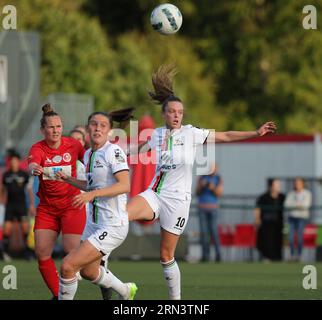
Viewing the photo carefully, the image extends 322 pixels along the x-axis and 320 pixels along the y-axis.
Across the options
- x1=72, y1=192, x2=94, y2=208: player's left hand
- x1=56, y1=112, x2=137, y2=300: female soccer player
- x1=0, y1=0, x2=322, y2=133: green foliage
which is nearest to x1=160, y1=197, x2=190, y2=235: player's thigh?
x1=56, y1=112, x2=137, y2=300: female soccer player

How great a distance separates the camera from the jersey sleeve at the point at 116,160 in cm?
1124

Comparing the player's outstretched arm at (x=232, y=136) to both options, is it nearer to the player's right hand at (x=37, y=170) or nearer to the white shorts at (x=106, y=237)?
the white shorts at (x=106, y=237)

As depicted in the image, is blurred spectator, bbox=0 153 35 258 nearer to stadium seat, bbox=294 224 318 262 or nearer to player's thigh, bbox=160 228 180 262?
stadium seat, bbox=294 224 318 262

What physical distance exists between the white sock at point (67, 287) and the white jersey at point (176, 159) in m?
1.60

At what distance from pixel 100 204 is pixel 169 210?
3.91ft

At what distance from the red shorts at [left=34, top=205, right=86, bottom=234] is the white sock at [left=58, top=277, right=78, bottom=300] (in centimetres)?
134

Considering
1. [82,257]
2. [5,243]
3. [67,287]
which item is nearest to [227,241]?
[5,243]

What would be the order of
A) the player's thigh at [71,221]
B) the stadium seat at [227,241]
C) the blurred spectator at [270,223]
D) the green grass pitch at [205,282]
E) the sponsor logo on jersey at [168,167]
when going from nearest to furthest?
the sponsor logo on jersey at [168,167]
the player's thigh at [71,221]
the green grass pitch at [205,282]
the blurred spectator at [270,223]
the stadium seat at [227,241]

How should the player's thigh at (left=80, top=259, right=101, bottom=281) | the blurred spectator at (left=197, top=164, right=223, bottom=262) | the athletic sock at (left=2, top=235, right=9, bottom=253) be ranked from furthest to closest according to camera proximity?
the blurred spectator at (left=197, top=164, right=223, bottom=262)
the athletic sock at (left=2, top=235, right=9, bottom=253)
the player's thigh at (left=80, top=259, right=101, bottom=281)

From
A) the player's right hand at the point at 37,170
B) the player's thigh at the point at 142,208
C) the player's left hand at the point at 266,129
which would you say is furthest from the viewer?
the player's left hand at the point at 266,129

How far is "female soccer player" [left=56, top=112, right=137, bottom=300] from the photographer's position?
11164mm

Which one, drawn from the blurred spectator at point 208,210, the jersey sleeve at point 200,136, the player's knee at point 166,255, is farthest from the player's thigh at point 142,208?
the blurred spectator at point 208,210
